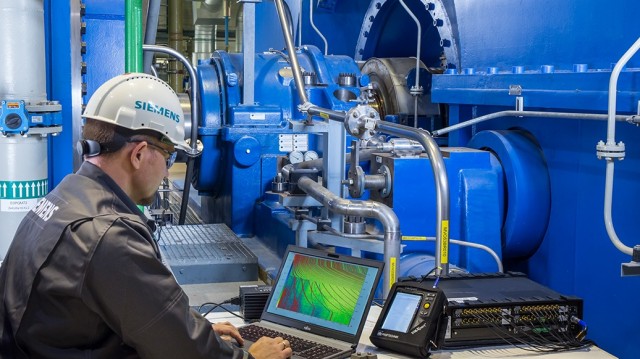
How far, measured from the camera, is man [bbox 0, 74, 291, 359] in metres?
1.34

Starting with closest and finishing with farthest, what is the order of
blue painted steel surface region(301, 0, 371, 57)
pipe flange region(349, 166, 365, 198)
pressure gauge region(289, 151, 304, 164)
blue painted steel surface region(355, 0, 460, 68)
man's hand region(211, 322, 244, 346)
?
man's hand region(211, 322, 244, 346), pipe flange region(349, 166, 365, 198), pressure gauge region(289, 151, 304, 164), blue painted steel surface region(355, 0, 460, 68), blue painted steel surface region(301, 0, 371, 57)

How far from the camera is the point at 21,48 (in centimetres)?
223

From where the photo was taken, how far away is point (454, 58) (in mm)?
3650

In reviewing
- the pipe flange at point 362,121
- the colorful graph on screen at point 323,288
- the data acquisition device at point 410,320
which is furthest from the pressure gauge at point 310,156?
the data acquisition device at point 410,320

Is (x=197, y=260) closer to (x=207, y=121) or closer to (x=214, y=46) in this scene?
(x=207, y=121)

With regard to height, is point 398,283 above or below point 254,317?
above

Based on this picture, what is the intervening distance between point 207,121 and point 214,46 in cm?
828

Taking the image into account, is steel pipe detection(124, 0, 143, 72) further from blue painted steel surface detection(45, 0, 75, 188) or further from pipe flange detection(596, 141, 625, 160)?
pipe flange detection(596, 141, 625, 160)

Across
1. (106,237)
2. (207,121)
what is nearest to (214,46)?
(207,121)

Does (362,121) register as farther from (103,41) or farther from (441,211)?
(103,41)

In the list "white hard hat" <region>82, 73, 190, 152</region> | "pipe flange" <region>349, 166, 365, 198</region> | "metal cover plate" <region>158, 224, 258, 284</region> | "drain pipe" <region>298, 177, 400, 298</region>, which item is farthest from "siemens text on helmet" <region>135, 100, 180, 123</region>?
"metal cover plate" <region>158, 224, 258, 284</region>

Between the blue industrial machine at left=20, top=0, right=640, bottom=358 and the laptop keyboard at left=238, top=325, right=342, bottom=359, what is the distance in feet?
1.60

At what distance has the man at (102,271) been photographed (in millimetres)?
1338

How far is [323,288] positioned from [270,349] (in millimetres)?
269
